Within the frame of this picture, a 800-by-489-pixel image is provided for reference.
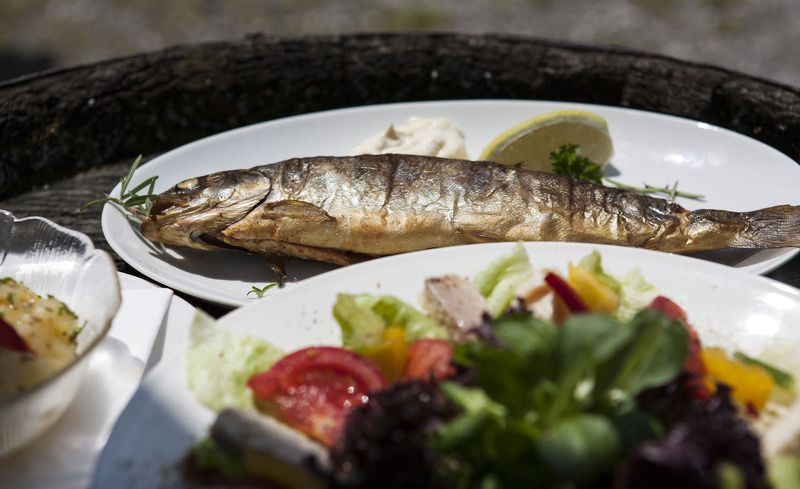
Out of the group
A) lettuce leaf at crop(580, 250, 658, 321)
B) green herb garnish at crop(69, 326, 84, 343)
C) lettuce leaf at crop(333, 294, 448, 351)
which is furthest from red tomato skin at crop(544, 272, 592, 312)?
green herb garnish at crop(69, 326, 84, 343)

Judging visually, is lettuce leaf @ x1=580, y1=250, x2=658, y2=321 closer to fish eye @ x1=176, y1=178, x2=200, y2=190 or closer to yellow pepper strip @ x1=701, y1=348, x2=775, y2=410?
yellow pepper strip @ x1=701, y1=348, x2=775, y2=410

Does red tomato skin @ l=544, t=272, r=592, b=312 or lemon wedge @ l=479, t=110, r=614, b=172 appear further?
lemon wedge @ l=479, t=110, r=614, b=172

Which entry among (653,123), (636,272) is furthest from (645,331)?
(653,123)

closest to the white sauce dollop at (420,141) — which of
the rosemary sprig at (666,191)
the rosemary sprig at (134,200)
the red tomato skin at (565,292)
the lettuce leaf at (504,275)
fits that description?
the rosemary sprig at (666,191)

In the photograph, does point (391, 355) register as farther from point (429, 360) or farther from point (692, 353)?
point (692, 353)

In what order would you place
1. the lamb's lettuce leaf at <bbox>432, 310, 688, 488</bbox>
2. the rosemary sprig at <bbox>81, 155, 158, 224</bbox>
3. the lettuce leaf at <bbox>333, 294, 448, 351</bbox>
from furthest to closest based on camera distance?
1. the rosemary sprig at <bbox>81, 155, 158, 224</bbox>
2. the lettuce leaf at <bbox>333, 294, 448, 351</bbox>
3. the lamb's lettuce leaf at <bbox>432, 310, 688, 488</bbox>

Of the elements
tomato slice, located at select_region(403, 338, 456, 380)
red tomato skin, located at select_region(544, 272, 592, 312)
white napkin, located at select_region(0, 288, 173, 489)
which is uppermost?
red tomato skin, located at select_region(544, 272, 592, 312)

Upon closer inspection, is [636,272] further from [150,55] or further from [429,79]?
[150,55]
